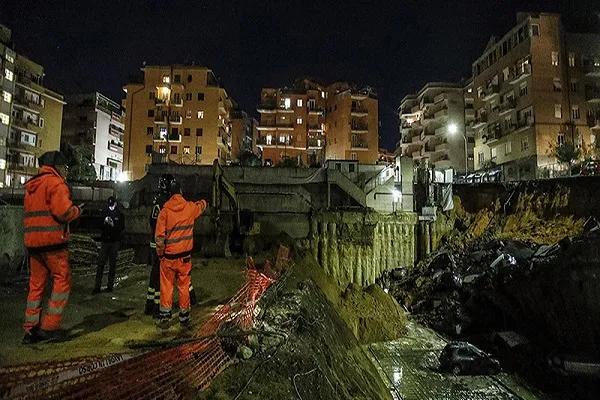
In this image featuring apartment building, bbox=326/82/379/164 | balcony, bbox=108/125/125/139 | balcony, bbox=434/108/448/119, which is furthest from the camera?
balcony, bbox=108/125/125/139

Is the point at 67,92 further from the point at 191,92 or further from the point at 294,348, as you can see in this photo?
the point at 294,348

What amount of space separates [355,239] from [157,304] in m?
17.9

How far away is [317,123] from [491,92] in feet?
73.6

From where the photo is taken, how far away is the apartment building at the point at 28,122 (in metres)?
33.7

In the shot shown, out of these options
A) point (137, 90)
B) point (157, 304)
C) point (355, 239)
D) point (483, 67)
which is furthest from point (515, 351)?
point (137, 90)

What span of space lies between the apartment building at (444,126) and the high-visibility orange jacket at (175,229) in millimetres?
46045

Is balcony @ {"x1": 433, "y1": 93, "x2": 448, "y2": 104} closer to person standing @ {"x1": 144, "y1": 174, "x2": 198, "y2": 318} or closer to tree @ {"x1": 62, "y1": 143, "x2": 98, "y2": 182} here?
tree @ {"x1": 62, "y1": 143, "x2": 98, "y2": 182}

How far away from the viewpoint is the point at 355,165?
27.0m

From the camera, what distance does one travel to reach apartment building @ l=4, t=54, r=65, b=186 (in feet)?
111

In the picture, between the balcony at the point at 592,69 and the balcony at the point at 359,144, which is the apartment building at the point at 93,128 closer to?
the balcony at the point at 359,144

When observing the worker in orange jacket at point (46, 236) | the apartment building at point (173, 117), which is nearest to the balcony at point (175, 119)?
the apartment building at point (173, 117)

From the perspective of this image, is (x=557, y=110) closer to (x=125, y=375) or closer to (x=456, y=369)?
(x=456, y=369)

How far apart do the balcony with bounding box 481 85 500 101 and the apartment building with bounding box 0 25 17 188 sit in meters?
49.1

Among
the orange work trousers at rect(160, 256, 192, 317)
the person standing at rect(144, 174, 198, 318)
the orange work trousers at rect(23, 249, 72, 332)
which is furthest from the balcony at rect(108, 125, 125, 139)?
the orange work trousers at rect(23, 249, 72, 332)
